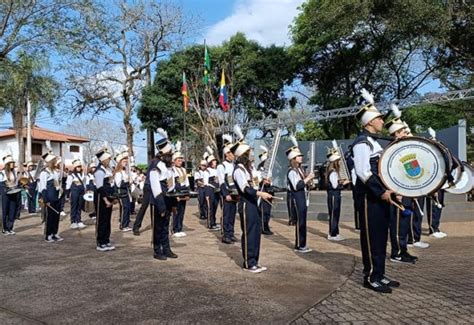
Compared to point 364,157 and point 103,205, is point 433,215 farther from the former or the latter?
point 103,205

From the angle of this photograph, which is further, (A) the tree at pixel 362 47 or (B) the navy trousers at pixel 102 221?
(A) the tree at pixel 362 47

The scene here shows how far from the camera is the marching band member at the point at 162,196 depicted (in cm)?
763

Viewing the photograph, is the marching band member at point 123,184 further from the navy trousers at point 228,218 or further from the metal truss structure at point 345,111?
the metal truss structure at point 345,111

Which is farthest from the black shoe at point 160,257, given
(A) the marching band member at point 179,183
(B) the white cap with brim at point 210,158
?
(B) the white cap with brim at point 210,158

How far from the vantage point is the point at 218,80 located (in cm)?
3034

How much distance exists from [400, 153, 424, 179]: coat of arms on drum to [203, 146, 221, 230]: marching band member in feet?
24.7

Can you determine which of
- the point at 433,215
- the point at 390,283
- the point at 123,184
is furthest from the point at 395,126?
the point at 123,184

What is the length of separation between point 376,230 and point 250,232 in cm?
182

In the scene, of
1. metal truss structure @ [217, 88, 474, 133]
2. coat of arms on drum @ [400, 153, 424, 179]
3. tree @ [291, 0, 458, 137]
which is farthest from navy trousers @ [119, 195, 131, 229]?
tree @ [291, 0, 458, 137]

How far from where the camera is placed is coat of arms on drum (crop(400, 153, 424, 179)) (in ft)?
17.6

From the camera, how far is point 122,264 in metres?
7.36

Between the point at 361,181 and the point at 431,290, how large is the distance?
1.53 metres

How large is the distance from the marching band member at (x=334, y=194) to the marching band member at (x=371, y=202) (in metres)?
4.18

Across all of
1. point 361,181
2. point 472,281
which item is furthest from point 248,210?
point 472,281
